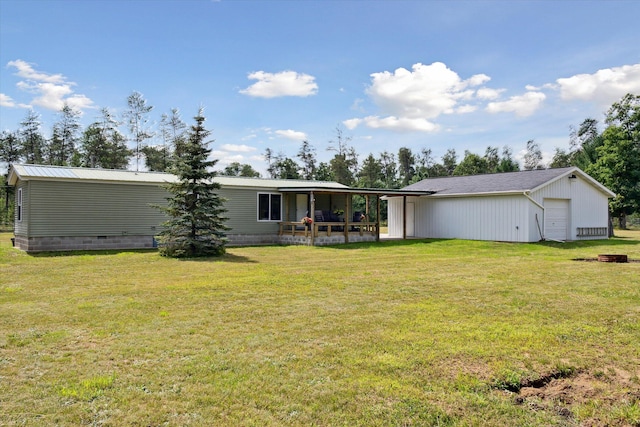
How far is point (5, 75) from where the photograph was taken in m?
27.1

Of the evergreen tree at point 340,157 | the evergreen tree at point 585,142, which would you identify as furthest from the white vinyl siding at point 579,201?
the evergreen tree at point 340,157

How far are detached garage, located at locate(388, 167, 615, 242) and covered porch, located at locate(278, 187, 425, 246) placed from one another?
185 centimetres

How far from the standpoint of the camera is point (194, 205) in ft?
47.2

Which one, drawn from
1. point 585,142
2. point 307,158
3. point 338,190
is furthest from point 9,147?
point 585,142

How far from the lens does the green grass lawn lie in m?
3.08

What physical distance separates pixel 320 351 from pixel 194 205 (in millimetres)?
11046

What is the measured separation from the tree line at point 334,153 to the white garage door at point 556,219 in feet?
35.3

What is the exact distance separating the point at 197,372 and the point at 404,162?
5666cm

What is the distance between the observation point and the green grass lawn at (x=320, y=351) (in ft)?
10.1

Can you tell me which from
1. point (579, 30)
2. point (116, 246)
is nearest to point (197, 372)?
point (116, 246)

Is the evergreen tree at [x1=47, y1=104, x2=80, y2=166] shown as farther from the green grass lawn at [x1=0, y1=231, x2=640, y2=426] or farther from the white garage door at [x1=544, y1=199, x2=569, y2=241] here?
the white garage door at [x1=544, y1=199, x2=569, y2=241]

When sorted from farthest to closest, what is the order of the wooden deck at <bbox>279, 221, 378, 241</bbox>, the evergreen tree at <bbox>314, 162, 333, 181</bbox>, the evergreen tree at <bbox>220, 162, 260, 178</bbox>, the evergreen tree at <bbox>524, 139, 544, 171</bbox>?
1. the evergreen tree at <bbox>524, 139, 544, 171</bbox>
2. the evergreen tree at <bbox>220, 162, 260, 178</bbox>
3. the evergreen tree at <bbox>314, 162, 333, 181</bbox>
4. the wooden deck at <bbox>279, 221, 378, 241</bbox>

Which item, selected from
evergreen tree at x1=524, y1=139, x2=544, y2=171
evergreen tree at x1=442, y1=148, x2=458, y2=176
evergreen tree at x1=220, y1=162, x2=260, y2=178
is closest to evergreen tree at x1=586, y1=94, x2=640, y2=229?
evergreen tree at x1=442, y1=148, x2=458, y2=176

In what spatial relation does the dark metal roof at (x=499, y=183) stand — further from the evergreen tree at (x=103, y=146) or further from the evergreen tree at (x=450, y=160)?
the evergreen tree at (x=450, y=160)
